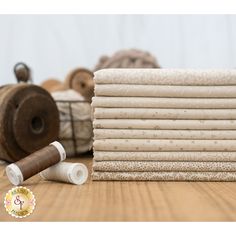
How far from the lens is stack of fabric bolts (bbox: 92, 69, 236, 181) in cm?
120

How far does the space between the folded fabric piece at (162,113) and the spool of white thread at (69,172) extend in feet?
0.42

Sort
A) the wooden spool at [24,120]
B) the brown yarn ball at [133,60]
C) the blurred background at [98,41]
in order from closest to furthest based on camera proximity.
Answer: the wooden spool at [24,120], the brown yarn ball at [133,60], the blurred background at [98,41]

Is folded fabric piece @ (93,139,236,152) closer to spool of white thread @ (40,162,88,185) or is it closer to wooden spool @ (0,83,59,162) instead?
spool of white thread @ (40,162,88,185)

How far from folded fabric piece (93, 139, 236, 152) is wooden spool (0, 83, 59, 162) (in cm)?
35

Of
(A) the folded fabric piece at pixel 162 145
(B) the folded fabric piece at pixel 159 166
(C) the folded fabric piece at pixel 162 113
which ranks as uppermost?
(C) the folded fabric piece at pixel 162 113

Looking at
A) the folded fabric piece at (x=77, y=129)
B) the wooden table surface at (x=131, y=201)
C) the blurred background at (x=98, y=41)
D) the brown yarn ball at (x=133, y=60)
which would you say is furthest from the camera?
the blurred background at (x=98, y=41)

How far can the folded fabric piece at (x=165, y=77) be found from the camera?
120cm

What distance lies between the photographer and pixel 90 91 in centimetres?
210

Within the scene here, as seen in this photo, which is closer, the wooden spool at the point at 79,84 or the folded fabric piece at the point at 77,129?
the folded fabric piece at the point at 77,129

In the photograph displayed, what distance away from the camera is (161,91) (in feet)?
3.93

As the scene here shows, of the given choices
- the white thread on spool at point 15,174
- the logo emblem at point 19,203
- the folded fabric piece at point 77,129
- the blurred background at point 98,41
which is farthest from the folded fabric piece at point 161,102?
the blurred background at point 98,41

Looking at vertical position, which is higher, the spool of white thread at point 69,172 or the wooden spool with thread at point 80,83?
the wooden spool with thread at point 80,83

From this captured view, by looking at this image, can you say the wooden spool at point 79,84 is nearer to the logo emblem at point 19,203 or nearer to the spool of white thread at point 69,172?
the spool of white thread at point 69,172

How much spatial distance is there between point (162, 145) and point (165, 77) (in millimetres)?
160
